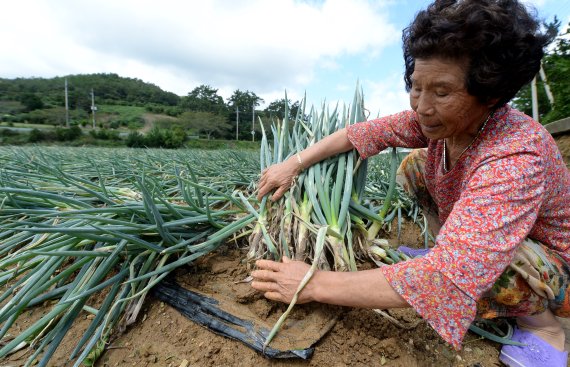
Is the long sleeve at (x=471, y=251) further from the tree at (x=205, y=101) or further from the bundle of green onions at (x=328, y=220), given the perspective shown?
the tree at (x=205, y=101)

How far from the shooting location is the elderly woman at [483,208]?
0.65 metres

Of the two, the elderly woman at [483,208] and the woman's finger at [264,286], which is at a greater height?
the elderly woman at [483,208]

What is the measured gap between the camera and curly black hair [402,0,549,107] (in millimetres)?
702

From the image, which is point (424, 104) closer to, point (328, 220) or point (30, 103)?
point (328, 220)

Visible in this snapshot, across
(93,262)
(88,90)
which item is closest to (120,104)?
(88,90)

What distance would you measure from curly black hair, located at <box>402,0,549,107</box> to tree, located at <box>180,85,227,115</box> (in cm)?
5051

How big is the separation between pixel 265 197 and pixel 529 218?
2.38 ft

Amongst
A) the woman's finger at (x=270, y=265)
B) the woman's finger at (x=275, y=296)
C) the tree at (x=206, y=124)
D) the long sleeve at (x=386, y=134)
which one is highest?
the tree at (x=206, y=124)

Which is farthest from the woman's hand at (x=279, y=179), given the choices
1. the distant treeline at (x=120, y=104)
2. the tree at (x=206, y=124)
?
the tree at (x=206, y=124)

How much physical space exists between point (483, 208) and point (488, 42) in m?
0.40

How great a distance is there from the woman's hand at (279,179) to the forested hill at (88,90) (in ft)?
194

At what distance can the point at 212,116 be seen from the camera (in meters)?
44.3

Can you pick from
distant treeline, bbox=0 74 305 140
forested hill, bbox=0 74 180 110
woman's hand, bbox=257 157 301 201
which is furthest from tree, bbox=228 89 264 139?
woman's hand, bbox=257 157 301 201

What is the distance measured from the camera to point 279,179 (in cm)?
105
